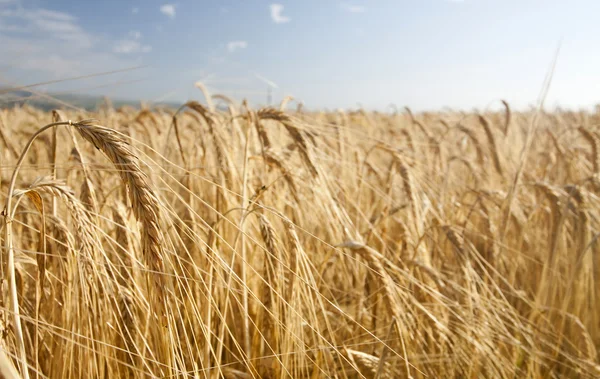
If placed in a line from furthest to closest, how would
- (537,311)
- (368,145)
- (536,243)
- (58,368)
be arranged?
(368,145), (536,243), (537,311), (58,368)

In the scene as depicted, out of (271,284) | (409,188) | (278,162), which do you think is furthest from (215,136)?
(409,188)

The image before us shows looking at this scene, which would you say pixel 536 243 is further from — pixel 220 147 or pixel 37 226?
pixel 37 226

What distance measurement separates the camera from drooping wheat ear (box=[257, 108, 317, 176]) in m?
1.39

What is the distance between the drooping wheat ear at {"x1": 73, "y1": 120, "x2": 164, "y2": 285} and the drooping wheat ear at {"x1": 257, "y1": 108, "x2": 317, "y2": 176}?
75cm

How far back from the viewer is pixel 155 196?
704 millimetres

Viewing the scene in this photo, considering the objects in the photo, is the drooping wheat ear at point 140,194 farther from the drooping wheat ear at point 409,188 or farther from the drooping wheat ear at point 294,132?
the drooping wheat ear at point 409,188

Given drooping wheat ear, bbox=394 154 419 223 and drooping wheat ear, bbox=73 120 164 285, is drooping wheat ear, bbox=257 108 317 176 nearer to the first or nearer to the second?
drooping wheat ear, bbox=394 154 419 223

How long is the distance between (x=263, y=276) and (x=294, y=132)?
645 mm

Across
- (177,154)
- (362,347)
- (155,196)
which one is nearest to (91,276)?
(155,196)

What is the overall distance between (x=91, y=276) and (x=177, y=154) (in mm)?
2853

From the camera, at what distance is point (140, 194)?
68cm

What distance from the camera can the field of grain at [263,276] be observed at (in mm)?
788

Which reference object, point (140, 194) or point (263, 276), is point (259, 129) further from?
point (140, 194)

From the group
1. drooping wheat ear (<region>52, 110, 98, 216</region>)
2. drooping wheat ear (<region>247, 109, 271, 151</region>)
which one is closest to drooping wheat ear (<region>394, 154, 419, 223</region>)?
drooping wheat ear (<region>247, 109, 271, 151</region>)
